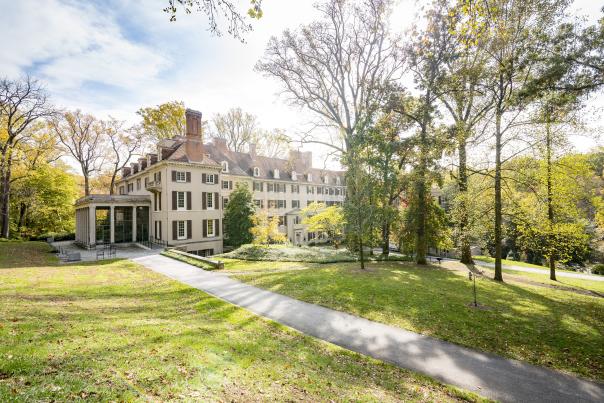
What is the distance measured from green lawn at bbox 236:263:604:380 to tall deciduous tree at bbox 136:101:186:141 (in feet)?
97.4

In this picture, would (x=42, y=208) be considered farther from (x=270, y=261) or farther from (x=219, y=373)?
(x=219, y=373)

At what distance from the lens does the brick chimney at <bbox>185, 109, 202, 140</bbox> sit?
29797 mm

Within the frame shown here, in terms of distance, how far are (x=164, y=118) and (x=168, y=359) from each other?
3837 cm

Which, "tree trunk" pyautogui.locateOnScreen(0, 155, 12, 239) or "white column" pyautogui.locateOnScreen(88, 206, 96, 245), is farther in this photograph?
"white column" pyautogui.locateOnScreen(88, 206, 96, 245)

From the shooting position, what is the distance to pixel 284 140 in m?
26.5

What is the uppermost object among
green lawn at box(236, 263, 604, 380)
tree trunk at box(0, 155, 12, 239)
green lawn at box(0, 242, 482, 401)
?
tree trunk at box(0, 155, 12, 239)

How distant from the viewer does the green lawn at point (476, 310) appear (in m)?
7.70

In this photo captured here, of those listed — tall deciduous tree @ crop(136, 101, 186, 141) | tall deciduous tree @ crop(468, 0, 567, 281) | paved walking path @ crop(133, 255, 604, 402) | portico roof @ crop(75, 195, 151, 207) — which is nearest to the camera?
paved walking path @ crop(133, 255, 604, 402)

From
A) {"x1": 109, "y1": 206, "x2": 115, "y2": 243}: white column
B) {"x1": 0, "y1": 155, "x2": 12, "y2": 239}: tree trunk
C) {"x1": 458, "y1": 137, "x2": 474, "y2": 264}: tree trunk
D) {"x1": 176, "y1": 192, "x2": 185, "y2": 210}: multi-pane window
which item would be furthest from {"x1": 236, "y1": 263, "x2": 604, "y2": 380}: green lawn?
{"x1": 0, "y1": 155, "x2": 12, "y2": 239}: tree trunk

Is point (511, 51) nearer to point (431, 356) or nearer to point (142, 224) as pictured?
point (431, 356)

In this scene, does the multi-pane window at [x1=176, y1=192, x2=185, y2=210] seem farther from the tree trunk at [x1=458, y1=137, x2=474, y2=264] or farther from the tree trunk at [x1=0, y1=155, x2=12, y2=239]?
the tree trunk at [x1=458, y1=137, x2=474, y2=264]

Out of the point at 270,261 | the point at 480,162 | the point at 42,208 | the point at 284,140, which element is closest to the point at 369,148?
the point at 480,162

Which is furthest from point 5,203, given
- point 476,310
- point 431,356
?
point 476,310

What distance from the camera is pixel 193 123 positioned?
98.4 ft
